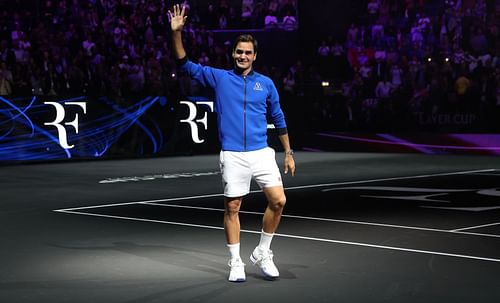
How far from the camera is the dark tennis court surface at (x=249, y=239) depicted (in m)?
6.32

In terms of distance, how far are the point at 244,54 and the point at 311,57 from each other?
20.9 meters

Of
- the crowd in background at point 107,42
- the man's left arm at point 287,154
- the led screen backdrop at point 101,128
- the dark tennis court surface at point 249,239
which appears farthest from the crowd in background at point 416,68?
the man's left arm at point 287,154

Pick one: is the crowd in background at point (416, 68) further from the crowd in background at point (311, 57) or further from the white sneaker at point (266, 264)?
the white sneaker at point (266, 264)

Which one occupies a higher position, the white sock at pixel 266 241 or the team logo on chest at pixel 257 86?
the team logo on chest at pixel 257 86

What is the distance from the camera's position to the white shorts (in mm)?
6681

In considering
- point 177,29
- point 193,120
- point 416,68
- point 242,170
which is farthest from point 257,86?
point 416,68

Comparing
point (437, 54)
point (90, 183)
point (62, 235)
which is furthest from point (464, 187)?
point (437, 54)

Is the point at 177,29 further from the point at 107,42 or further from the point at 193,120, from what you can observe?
the point at 107,42

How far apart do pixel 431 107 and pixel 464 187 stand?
8788mm

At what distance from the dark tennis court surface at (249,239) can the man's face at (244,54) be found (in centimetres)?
165

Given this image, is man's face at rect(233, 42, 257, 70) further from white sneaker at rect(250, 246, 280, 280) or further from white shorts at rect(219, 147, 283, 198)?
white sneaker at rect(250, 246, 280, 280)

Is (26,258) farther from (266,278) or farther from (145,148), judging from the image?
(145,148)

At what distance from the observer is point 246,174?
671 cm

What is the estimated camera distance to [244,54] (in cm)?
658
